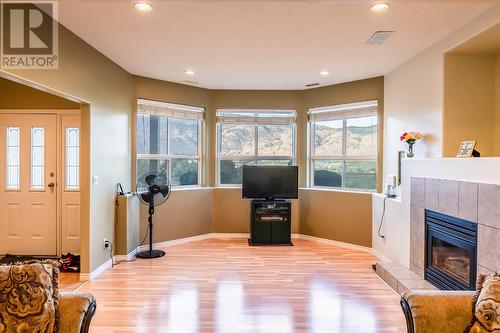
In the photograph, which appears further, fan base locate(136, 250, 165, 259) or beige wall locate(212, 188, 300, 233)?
beige wall locate(212, 188, 300, 233)

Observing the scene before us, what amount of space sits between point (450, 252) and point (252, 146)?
3.62 meters

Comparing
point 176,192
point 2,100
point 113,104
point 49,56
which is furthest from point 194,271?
point 2,100

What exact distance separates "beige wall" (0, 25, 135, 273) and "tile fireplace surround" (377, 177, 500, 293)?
349 cm

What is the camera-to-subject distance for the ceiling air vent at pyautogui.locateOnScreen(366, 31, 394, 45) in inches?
125

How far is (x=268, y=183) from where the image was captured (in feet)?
17.7

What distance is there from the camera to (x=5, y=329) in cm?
156

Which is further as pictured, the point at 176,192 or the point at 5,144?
the point at 176,192

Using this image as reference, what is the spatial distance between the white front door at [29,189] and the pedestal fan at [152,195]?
47.8 inches

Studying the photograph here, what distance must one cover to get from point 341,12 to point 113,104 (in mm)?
3086

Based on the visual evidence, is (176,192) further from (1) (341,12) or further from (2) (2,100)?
(1) (341,12)

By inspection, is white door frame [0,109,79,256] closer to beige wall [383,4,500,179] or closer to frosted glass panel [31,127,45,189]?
frosted glass panel [31,127,45,189]

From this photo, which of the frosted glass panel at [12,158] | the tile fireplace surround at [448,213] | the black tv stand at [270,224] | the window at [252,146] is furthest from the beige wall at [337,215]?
the frosted glass panel at [12,158]

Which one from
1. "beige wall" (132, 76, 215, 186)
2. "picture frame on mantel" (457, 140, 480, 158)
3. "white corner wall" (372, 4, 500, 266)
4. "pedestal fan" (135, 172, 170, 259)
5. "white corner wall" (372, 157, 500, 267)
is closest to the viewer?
"white corner wall" (372, 157, 500, 267)

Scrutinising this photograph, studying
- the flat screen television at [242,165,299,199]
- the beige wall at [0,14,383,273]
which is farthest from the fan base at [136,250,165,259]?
the flat screen television at [242,165,299,199]
